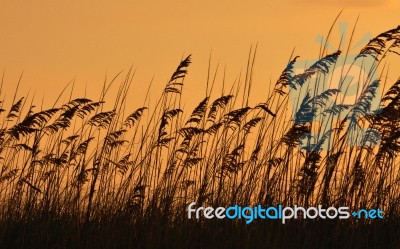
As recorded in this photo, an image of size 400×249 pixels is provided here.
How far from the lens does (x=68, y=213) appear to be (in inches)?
219

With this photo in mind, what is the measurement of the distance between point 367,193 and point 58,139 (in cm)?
283

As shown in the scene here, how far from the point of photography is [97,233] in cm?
516

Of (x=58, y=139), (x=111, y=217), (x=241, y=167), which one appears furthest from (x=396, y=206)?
(x=58, y=139)

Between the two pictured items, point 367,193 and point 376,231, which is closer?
point 376,231

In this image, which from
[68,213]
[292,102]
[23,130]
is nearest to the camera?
[23,130]

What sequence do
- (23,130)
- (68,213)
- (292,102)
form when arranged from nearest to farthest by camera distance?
(23,130) < (68,213) < (292,102)

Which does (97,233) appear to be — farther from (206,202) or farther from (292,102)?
(292,102)

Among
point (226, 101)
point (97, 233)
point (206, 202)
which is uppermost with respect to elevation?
point (226, 101)

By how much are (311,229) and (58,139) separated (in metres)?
2.52

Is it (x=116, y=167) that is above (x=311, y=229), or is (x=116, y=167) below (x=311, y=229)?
above

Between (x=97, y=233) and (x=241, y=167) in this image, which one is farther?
(x=241, y=167)

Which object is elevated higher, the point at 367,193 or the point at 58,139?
the point at 58,139

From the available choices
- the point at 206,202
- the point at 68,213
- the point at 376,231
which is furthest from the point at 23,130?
the point at 376,231

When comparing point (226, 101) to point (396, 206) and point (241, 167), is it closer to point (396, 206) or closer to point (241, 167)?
point (241, 167)
